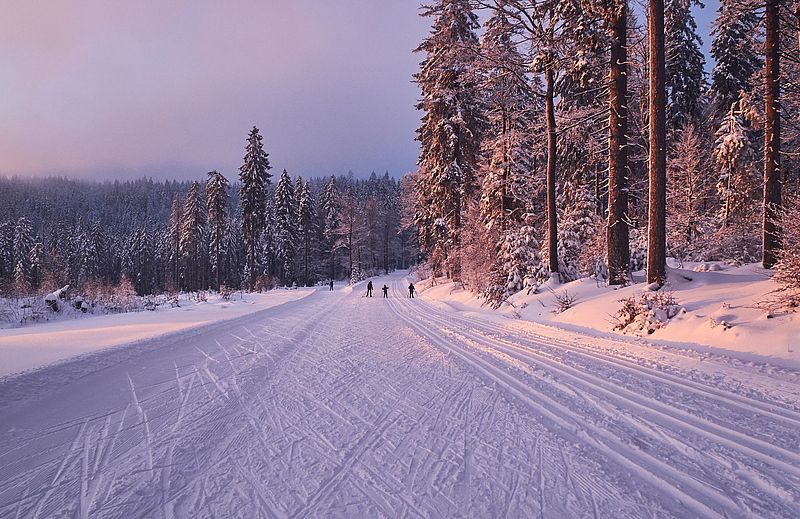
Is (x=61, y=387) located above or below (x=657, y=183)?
below

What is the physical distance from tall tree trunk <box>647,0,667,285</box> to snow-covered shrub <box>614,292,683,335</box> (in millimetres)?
1253

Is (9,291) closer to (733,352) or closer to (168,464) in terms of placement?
(168,464)

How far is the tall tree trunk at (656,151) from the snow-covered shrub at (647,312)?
1253 millimetres

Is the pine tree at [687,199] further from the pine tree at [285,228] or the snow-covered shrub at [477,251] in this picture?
the pine tree at [285,228]

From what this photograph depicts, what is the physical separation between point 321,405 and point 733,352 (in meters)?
6.24

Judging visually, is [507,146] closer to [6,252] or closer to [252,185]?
[252,185]

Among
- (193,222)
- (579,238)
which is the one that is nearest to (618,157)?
(579,238)

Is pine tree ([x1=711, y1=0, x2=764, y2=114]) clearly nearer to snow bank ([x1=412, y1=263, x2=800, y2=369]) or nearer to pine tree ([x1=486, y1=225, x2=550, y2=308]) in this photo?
pine tree ([x1=486, y1=225, x2=550, y2=308])

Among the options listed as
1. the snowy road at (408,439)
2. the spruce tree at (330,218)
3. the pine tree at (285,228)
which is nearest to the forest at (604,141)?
the snowy road at (408,439)

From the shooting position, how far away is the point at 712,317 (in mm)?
7188

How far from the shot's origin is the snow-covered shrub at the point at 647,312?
8.18 meters

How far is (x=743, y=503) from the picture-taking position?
2.39 m

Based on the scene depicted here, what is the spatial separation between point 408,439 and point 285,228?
54.3m

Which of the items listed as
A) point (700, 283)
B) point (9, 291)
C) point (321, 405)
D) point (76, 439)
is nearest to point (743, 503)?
point (321, 405)
